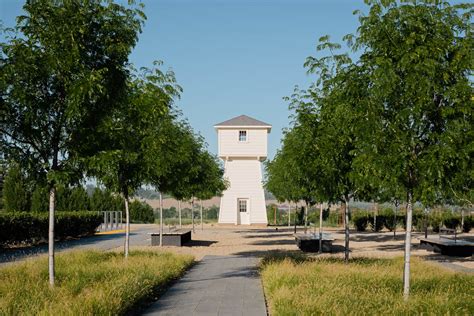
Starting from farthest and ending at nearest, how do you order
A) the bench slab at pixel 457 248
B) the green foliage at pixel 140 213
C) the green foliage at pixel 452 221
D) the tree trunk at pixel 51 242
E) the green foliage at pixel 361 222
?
the green foliage at pixel 140 213 < the green foliage at pixel 361 222 < the green foliage at pixel 452 221 < the bench slab at pixel 457 248 < the tree trunk at pixel 51 242

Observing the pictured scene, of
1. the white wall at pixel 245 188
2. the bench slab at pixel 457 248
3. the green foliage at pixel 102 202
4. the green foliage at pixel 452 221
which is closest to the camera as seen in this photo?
the bench slab at pixel 457 248

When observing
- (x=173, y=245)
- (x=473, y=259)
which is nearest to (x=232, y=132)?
(x=173, y=245)

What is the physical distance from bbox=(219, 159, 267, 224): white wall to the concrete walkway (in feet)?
108

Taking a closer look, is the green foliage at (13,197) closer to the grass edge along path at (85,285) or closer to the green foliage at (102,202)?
the green foliage at (102,202)

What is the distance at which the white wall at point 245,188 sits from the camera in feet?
161

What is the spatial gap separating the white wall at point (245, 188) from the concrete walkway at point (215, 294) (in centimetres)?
3283

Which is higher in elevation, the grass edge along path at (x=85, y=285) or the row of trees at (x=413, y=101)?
the row of trees at (x=413, y=101)

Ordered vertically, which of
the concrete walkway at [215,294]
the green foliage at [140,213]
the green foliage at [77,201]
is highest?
the green foliage at [77,201]

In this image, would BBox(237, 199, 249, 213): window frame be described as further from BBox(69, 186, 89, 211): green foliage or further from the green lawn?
the green lawn

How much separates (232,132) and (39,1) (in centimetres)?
3877

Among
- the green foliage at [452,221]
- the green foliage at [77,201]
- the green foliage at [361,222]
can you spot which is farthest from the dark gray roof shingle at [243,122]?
the green foliage at [452,221]

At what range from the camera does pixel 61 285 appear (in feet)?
33.7

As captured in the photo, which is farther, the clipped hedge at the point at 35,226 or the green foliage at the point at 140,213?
the green foliage at the point at 140,213

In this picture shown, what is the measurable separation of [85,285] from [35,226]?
54.7 feet
